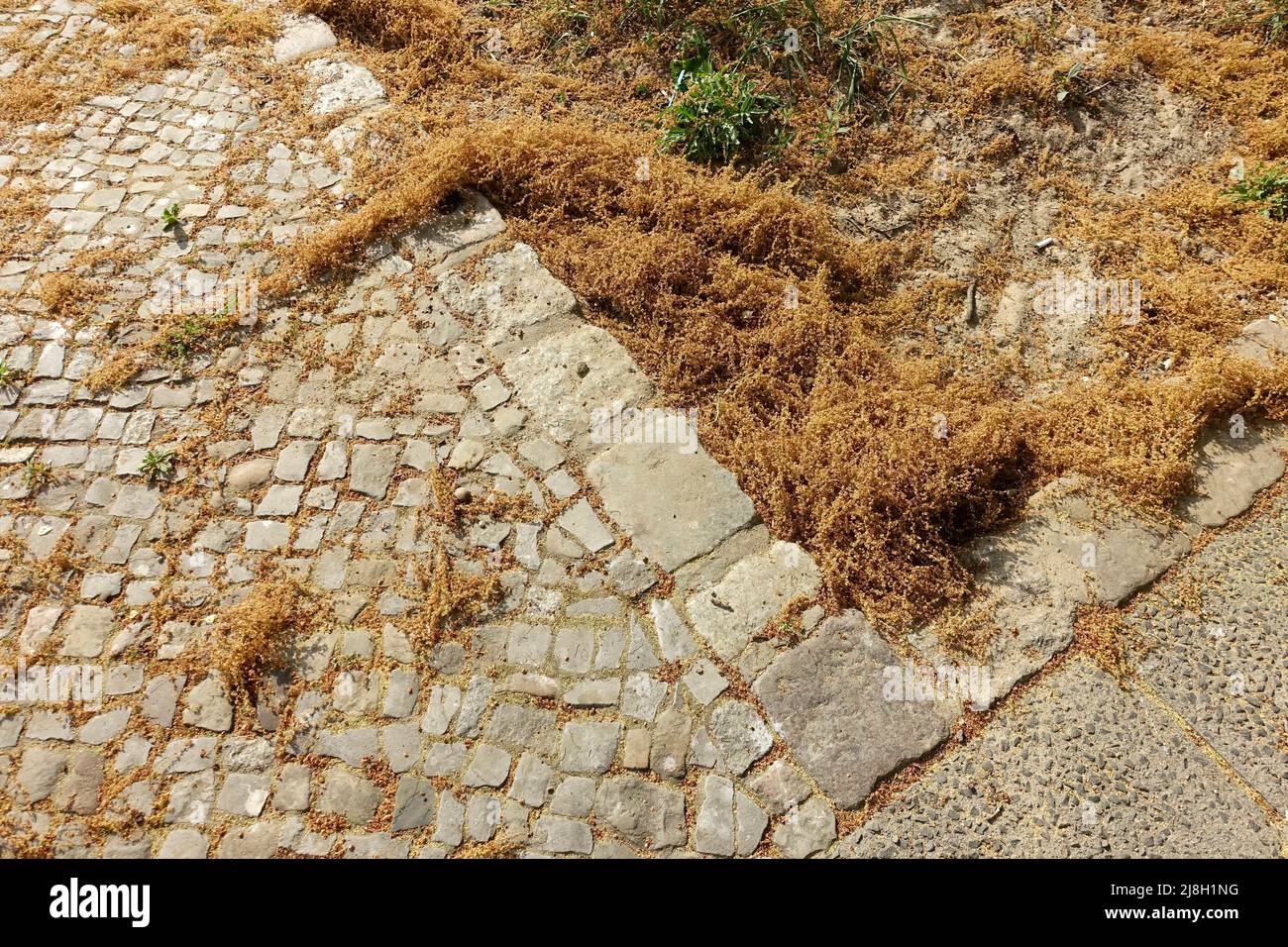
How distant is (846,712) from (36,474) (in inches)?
Answer: 155

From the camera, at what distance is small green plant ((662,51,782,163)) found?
5.27 metres

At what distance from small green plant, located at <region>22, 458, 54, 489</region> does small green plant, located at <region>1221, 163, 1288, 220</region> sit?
6.56 m

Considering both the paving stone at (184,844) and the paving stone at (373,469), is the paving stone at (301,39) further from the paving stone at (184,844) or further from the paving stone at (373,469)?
the paving stone at (184,844)

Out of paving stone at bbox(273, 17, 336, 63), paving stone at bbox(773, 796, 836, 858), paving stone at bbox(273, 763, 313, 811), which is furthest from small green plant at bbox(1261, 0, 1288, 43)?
paving stone at bbox(273, 763, 313, 811)

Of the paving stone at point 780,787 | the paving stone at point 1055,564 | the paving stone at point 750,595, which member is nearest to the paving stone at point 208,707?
the paving stone at point 750,595

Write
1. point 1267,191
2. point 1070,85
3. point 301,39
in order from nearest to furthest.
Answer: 1. point 1267,191
2. point 1070,85
3. point 301,39

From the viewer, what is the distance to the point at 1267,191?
4914mm

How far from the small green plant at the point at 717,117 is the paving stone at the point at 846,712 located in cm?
314

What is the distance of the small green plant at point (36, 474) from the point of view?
13.3 feet

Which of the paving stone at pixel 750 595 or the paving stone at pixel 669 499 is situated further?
the paving stone at pixel 669 499

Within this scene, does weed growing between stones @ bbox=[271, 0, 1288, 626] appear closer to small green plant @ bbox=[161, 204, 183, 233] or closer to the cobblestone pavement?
the cobblestone pavement

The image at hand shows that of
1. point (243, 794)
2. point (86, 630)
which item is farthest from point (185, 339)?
point (243, 794)

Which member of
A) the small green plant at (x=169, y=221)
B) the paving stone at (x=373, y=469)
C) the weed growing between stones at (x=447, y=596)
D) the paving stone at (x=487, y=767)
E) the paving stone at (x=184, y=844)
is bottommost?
the paving stone at (x=184, y=844)

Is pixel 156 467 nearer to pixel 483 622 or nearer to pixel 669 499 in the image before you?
pixel 483 622
